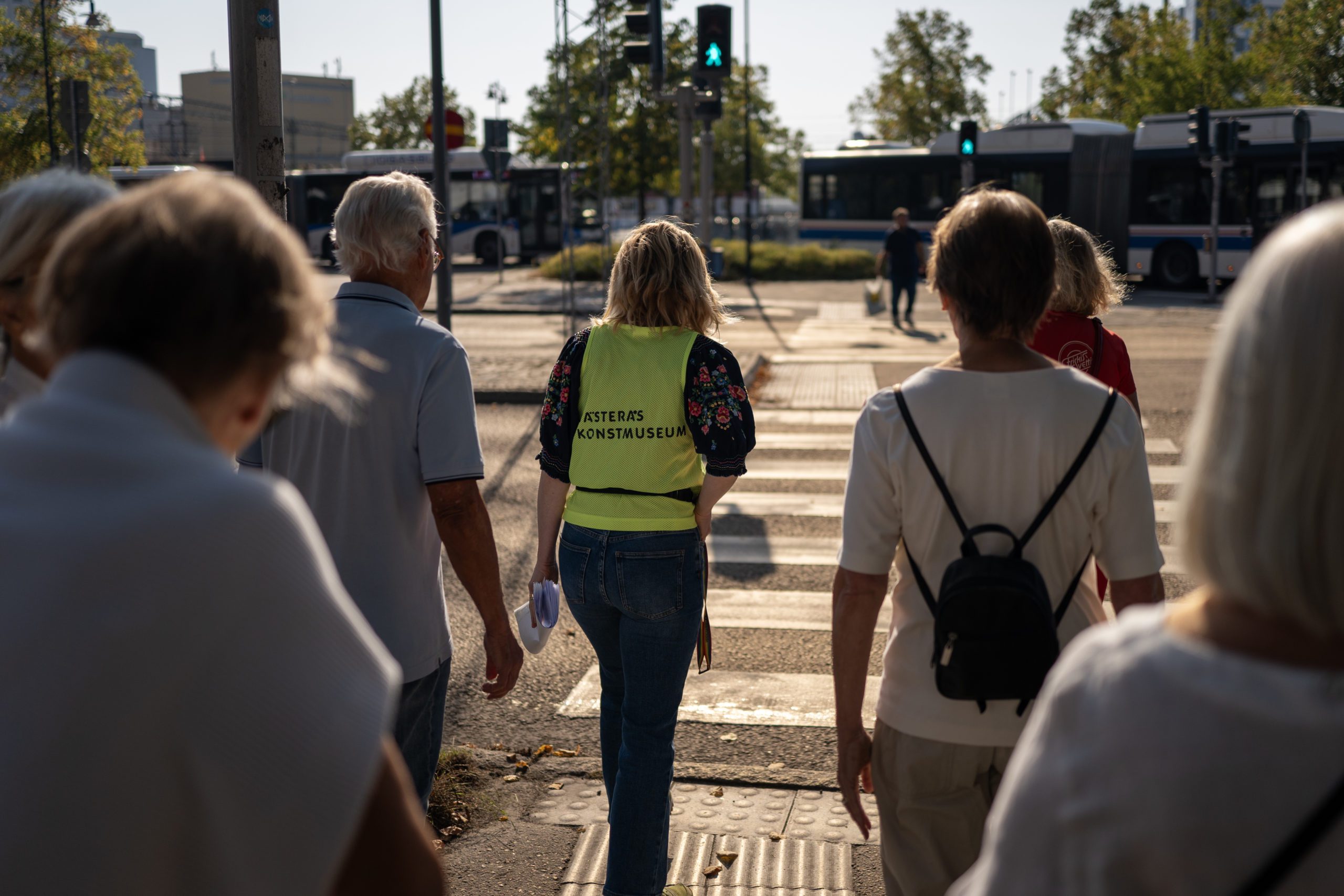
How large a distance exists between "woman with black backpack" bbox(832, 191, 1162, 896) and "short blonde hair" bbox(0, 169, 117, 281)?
1.51 m

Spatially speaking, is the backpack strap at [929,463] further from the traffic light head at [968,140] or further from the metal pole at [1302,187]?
the metal pole at [1302,187]

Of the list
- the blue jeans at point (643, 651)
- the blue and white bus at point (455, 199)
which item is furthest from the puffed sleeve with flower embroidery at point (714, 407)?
the blue and white bus at point (455, 199)

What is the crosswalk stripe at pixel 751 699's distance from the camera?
527 cm

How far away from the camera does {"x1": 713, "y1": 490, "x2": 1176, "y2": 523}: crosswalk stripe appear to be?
8812 millimetres

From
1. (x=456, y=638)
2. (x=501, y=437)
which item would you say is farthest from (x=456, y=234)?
(x=456, y=638)

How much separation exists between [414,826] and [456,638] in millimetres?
5047

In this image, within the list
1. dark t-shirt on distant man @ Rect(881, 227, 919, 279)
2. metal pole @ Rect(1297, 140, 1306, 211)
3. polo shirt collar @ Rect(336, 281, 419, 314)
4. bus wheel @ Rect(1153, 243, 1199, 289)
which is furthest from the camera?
bus wheel @ Rect(1153, 243, 1199, 289)

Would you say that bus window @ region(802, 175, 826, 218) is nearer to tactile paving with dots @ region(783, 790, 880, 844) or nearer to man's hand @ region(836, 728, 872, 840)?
tactile paving with dots @ region(783, 790, 880, 844)

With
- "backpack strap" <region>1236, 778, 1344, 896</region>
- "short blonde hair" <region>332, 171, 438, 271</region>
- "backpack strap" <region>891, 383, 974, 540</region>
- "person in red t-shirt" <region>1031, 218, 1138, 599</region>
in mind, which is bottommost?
"backpack strap" <region>1236, 778, 1344, 896</region>

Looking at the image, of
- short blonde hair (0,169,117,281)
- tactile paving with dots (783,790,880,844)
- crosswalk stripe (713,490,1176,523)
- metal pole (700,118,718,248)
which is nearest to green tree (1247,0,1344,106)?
metal pole (700,118,718,248)

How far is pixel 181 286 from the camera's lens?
1.31 meters

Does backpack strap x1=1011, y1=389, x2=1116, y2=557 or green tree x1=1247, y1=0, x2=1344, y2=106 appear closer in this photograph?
backpack strap x1=1011, y1=389, x2=1116, y2=557

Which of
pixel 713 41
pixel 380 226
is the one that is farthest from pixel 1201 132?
pixel 380 226

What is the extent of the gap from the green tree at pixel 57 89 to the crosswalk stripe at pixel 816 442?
1839cm
